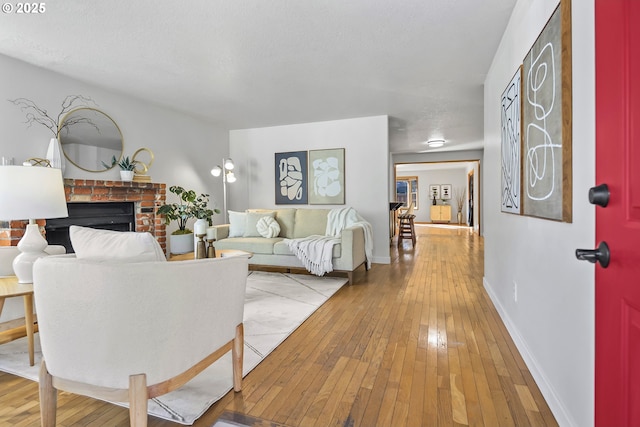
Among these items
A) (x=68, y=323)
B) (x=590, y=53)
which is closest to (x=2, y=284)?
(x=68, y=323)

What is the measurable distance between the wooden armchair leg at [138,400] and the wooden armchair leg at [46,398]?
1.37ft

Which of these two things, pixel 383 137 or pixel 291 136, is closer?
pixel 383 137

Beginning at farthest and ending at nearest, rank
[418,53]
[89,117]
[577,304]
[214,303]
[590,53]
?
[89,117], [418,53], [214,303], [577,304], [590,53]

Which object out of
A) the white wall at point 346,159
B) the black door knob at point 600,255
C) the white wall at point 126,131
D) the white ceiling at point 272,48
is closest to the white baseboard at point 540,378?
the black door knob at point 600,255

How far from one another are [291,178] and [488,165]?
10.7 ft

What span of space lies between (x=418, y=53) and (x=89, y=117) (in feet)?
11.8

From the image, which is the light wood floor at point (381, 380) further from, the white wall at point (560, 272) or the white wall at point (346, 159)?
the white wall at point (346, 159)

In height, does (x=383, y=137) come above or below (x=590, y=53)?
above

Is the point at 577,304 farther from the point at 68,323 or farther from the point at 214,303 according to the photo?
the point at 68,323

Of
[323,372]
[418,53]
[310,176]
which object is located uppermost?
[418,53]

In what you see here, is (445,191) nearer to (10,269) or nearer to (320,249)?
(320,249)

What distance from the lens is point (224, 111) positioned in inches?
191

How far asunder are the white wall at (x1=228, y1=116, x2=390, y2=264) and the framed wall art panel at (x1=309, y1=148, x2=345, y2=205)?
89 mm

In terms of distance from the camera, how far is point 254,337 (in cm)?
238
